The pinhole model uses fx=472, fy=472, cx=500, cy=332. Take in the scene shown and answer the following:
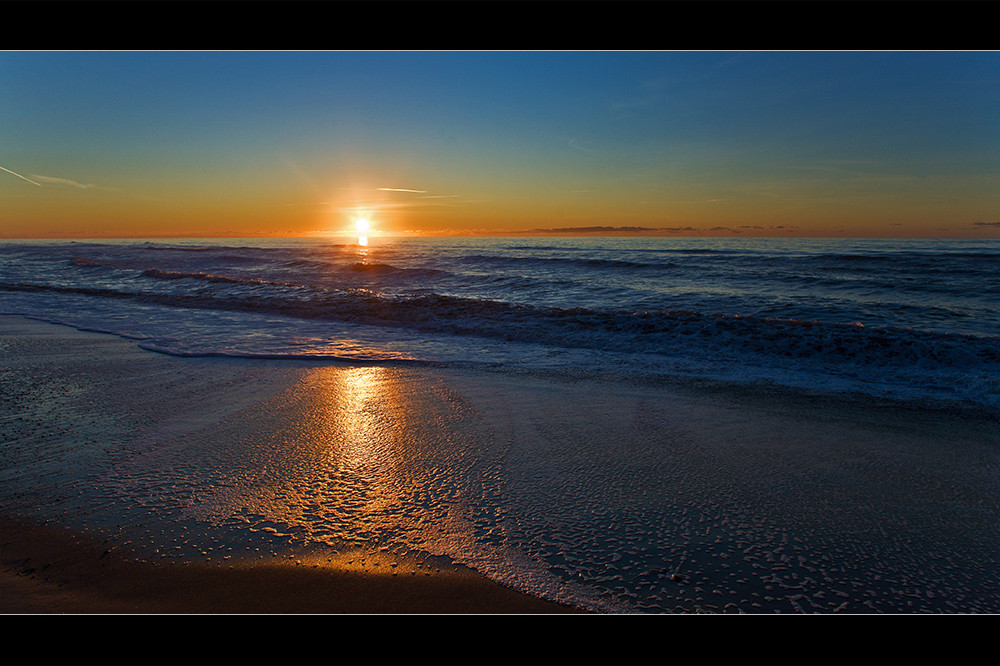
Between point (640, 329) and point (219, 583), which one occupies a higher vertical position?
point (640, 329)

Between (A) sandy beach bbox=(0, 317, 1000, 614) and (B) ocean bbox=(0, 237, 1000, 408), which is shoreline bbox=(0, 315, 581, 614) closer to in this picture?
(A) sandy beach bbox=(0, 317, 1000, 614)

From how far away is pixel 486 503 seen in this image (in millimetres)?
2898

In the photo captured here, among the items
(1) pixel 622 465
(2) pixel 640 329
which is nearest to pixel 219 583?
(1) pixel 622 465

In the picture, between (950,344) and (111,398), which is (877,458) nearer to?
(950,344)

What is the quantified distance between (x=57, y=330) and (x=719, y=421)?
11248mm

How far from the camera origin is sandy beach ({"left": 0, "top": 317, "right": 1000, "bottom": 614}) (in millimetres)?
2152

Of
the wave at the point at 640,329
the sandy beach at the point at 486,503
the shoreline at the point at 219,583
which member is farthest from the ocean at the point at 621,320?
the shoreline at the point at 219,583

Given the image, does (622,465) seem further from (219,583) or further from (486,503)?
(219,583)

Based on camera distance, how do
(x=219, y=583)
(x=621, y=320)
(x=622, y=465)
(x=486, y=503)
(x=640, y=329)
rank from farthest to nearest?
1. (x=621, y=320)
2. (x=640, y=329)
3. (x=622, y=465)
4. (x=486, y=503)
5. (x=219, y=583)

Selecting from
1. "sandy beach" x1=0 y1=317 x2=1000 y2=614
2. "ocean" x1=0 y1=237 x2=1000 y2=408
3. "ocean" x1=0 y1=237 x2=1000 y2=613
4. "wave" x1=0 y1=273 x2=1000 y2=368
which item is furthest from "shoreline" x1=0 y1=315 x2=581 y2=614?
"wave" x1=0 y1=273 x2=1000 y2=368

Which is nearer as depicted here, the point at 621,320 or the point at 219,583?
the point at 219,583

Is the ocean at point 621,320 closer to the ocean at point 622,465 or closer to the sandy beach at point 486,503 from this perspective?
the ocean at point 622,465
